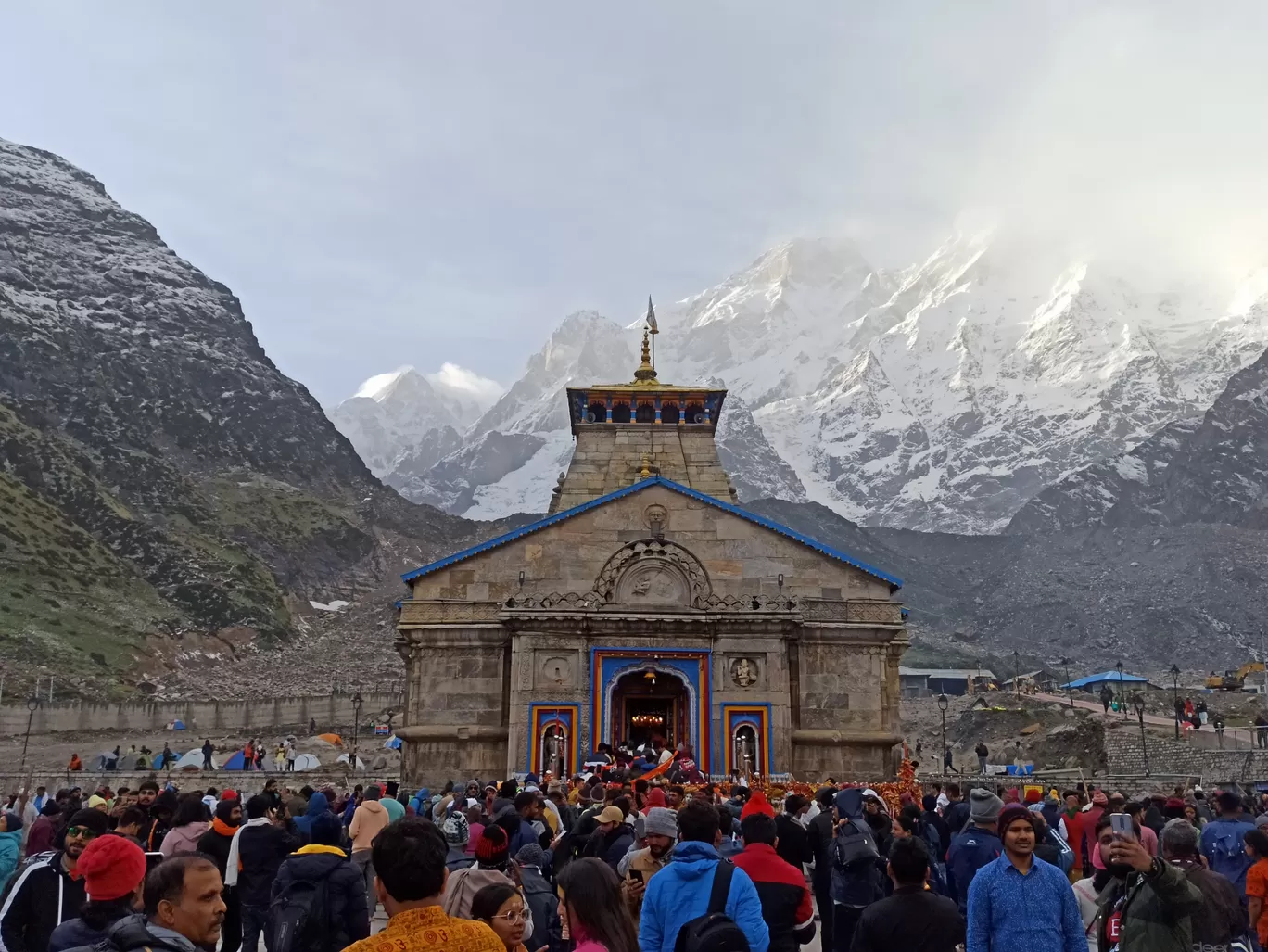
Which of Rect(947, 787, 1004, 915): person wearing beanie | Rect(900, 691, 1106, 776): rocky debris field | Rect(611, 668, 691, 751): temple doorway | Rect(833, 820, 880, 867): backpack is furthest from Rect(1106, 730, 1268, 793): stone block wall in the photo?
Rect(833, 820, 880, 867): backpack

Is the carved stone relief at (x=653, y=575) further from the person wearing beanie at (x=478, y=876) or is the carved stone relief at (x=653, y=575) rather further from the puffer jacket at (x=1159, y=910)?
the puffer jacket at (x=1159, y=910)

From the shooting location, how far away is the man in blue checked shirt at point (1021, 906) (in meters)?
6.06

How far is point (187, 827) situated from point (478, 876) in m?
4.29

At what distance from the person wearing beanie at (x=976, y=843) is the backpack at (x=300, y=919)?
4.85 meters

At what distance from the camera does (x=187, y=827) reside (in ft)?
30.1

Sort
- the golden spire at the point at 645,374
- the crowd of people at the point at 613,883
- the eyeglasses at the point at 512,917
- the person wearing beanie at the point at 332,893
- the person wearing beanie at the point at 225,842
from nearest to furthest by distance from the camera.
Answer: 1. the crowd of people at the point at 613,883
2. the eyeglasses at the point at 512,917
3. the person wearing beanie at the point at 332,893
4. the person wearing beanie at the point at 225,842
5. the golden spire at the point at 645,374

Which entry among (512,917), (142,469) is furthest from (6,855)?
(142,469)

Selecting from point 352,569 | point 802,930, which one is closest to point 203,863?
point 802,930

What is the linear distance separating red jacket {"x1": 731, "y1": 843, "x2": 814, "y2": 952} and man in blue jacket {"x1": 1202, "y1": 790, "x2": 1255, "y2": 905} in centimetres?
440

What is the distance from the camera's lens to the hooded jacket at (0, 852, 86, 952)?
6809 millimetres

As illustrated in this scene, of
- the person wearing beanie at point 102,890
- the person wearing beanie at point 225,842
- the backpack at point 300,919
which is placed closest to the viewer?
the person wearing beanie at point 102,890

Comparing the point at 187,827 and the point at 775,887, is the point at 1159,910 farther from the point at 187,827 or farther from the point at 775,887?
the point at 187,827

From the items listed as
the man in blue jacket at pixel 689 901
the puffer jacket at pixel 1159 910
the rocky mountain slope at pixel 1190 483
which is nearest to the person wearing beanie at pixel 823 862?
the puffer jacket at pixel 1159 910

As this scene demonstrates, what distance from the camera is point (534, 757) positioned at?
86.0 feet
